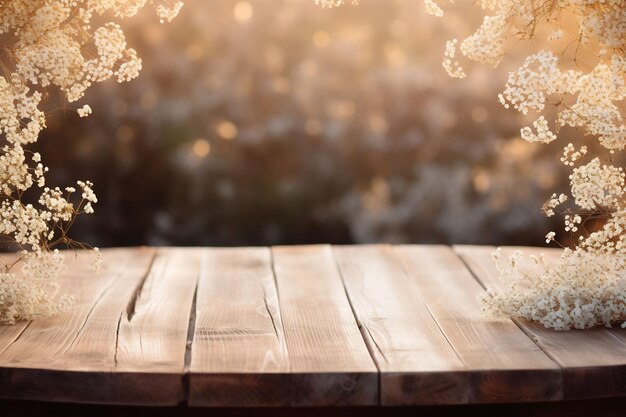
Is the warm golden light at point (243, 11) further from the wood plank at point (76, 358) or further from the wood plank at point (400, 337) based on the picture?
the wood plank at point (76, 358)

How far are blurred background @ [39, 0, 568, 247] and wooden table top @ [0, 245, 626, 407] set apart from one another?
1965 millimetres

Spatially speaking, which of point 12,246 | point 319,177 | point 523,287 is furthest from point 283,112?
point 523,287

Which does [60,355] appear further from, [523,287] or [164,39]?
[164,39]

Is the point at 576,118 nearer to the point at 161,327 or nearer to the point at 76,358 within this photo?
the point at 161,327

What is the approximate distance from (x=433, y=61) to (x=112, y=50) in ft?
9.81

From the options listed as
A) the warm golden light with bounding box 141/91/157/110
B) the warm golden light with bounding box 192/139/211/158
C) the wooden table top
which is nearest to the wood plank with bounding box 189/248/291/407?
the wooden table top

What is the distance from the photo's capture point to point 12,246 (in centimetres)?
465

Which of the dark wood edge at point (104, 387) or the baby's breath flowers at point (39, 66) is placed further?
the baby's breath flowers at point (39, 66)

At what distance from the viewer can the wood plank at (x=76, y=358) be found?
168 centimetres

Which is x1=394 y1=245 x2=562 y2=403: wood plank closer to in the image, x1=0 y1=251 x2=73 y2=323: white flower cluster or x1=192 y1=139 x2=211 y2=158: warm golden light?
x1=0 y1=251 x2=73 y2=323: white flower cluster

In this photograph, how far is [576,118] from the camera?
1.99 metres

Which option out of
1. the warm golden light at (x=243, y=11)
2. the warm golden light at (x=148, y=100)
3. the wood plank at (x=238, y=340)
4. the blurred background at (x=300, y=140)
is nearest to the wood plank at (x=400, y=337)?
the wood plank at (x=238, y=340)

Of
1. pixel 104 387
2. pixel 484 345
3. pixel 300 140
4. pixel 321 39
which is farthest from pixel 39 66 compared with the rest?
pixel 321 39

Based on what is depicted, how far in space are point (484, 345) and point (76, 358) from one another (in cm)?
86
